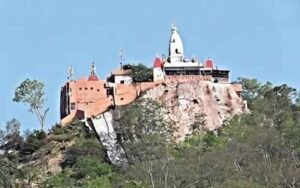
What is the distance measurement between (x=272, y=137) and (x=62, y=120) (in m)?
19.7

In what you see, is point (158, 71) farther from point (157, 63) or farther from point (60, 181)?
Answer: point (60, 181)

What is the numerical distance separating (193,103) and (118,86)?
→ 5043 mm

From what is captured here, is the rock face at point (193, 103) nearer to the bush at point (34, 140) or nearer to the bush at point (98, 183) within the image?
the bush at point (34, 140)

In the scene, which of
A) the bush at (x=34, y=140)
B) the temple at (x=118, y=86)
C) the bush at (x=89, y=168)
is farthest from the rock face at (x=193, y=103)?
the bush at (x=34, y=140)

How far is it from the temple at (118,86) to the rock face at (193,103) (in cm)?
98

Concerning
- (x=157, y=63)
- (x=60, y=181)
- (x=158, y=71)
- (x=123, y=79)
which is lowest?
(x=60, y=181)

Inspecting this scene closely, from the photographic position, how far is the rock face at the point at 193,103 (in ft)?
210

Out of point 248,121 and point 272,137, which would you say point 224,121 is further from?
point 272,137

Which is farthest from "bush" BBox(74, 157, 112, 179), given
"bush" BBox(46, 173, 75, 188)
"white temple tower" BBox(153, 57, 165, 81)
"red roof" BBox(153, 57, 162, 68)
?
"red roof" BBox(153, 57, 162, 68)

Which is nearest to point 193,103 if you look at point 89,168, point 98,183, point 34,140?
point 89,168

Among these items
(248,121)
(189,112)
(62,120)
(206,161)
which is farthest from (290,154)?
(62,120)

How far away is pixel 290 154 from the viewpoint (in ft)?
164

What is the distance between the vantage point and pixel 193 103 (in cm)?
6456

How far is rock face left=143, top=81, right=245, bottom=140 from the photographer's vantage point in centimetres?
6406
